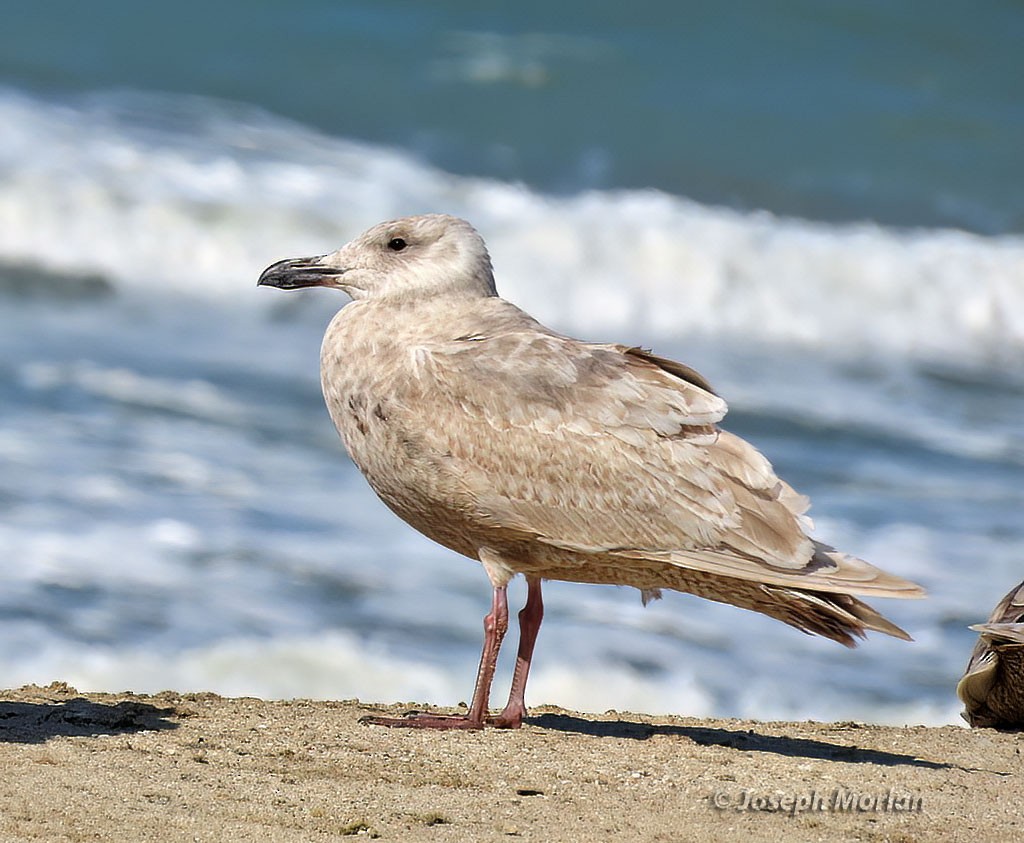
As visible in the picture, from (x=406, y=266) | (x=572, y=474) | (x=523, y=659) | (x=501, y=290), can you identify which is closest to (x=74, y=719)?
(x=523, y=659)

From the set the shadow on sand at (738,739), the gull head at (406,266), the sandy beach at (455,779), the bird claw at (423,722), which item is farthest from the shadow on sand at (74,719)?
the gull head at (406,266)

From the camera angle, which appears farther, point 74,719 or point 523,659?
point 523,659

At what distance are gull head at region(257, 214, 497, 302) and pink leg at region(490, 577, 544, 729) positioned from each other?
1.02 m

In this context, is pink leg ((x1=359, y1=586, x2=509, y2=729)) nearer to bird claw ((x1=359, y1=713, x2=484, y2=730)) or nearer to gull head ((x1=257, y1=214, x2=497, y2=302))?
bird claw ((x1=359, y1=713, x2=484, y2=730))

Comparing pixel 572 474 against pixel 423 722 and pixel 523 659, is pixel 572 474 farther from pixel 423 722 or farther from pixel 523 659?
pixel 423 722

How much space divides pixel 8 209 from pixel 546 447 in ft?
35.9

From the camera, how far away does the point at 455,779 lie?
4266 mm

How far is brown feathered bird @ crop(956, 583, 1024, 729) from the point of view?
A: 5.65 meters

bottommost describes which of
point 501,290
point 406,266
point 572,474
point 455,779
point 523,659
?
point 455,779

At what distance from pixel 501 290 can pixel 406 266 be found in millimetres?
9431

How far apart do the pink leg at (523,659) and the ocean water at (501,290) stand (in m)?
2.69

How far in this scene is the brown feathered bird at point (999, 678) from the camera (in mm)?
5648

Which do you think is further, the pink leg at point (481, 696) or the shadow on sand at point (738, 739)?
the pink leg at point (481, 696)

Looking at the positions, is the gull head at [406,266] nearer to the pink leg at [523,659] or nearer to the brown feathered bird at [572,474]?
the brown feathered bird at [572,474]
